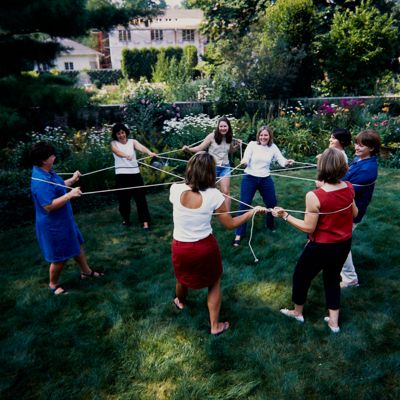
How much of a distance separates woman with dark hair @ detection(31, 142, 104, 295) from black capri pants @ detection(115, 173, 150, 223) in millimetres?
1419

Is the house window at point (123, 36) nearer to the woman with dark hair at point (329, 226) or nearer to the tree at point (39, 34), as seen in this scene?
the tree at point (39, 34)

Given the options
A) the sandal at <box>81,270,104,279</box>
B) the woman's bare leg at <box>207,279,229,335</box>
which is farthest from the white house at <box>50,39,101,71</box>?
the woman's bare leg at <box>207,279,229,335</box>

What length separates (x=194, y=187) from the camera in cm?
264

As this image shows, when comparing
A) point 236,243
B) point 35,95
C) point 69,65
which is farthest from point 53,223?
point 69,65

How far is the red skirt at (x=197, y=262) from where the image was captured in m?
2.74

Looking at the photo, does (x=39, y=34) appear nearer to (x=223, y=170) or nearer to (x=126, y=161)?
(x=126, y=161)

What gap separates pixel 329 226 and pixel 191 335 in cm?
149

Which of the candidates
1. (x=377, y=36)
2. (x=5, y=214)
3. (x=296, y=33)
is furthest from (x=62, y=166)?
(x=377, y=36)

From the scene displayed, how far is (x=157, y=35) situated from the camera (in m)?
39.9

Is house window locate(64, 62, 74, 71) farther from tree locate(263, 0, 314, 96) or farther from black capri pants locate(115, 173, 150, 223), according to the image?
black capri pants locate(115, 173, 150, 223)

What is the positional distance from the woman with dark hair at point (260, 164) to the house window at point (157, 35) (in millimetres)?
39615

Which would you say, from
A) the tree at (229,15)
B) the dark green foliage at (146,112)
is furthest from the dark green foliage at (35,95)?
the tree at (229,15)

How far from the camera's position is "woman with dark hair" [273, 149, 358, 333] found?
2.65m

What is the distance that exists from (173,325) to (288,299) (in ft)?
3.96
